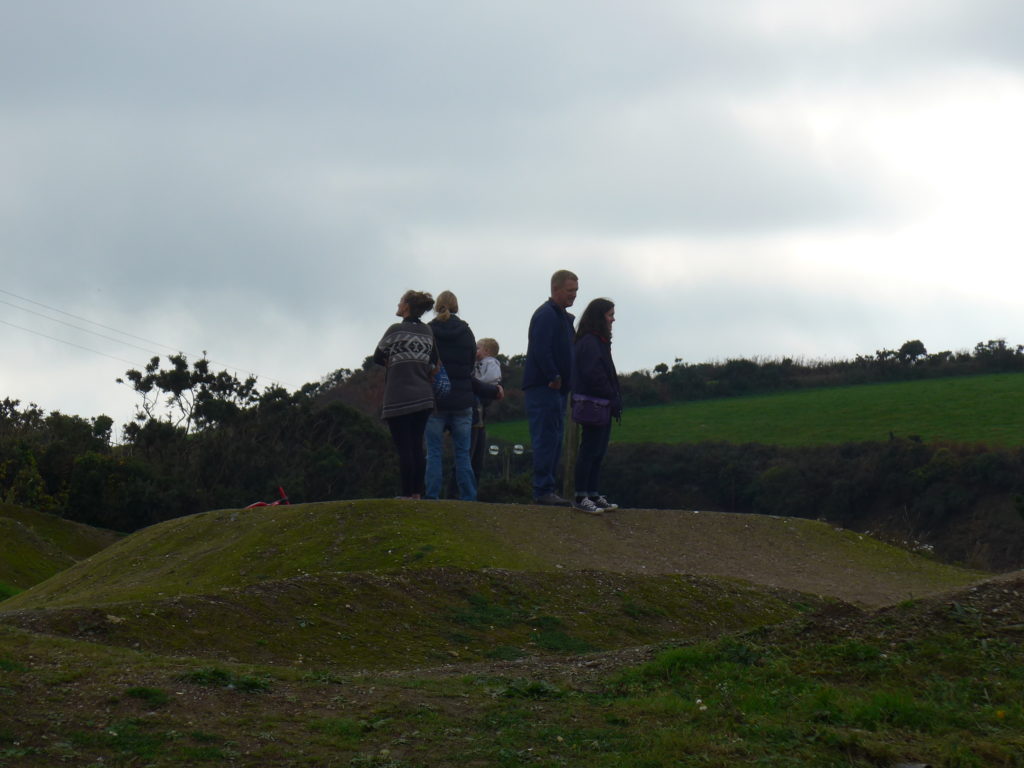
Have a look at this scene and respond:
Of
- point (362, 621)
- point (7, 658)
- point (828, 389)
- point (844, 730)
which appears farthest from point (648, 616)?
point (828, 389)

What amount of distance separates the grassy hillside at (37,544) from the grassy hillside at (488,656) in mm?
5720

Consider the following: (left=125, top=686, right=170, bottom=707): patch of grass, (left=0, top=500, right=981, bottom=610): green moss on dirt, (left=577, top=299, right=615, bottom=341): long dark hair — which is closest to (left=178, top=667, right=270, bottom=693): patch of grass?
(left=125, top=686, right=170, bottom=707): patch of grass

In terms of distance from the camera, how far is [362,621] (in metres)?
9.74

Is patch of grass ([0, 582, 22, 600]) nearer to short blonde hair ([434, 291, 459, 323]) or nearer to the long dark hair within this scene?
short blonde hair ([434, 291, 459, 323])

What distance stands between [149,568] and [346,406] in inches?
805

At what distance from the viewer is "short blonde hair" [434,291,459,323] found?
44.3 feet

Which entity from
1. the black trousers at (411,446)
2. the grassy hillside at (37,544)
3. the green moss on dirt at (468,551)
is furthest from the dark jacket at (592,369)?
the grassy hillside at (37,544)

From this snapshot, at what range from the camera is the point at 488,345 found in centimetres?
1460

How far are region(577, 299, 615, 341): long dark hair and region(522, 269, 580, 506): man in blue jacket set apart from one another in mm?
234

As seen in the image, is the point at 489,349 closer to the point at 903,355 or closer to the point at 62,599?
the point at 62,599

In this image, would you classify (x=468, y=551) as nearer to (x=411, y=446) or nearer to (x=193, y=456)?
(x=411, y=446)

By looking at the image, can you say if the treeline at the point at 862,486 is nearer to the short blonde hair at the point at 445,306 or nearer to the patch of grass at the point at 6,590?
the short blonde hair at the point at 445,306

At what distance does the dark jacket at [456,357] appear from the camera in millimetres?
13337

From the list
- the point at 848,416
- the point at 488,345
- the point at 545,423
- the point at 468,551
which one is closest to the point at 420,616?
the point at 468,551
